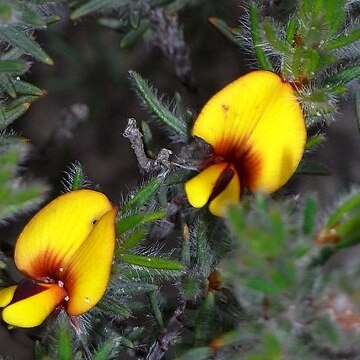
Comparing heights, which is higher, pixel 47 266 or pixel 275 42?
pixel 275 42

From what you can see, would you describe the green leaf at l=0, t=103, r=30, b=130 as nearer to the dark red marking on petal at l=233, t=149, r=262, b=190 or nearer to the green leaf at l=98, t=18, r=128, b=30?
the dark red marking on petal at l=233, t=149, r=262, b=190

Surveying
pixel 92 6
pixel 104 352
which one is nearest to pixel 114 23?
pixel 92 6

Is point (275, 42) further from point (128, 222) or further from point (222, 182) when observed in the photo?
point (128, 222)

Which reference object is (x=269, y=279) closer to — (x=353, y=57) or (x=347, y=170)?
(x=353, y=57)

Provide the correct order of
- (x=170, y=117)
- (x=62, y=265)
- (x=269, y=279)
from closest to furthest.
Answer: (x=269, y=279)
(x=62, y=265)
(x=170, y=117)

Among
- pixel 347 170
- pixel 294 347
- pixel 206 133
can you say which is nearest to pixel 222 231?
pixel 206 133
